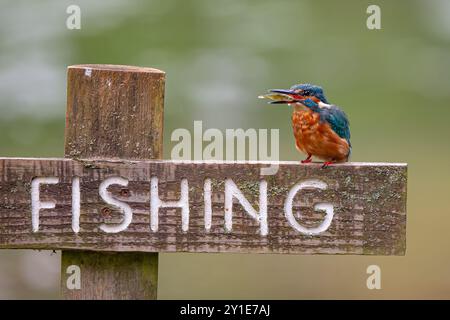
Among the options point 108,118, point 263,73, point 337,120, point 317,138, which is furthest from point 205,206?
point 263,73

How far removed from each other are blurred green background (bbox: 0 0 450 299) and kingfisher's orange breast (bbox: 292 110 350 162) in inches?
107

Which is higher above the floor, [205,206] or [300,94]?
[300,94]

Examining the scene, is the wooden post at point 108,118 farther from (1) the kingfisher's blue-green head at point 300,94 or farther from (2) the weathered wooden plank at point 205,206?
(1) the kingfisher's blue-green head at point 300,94

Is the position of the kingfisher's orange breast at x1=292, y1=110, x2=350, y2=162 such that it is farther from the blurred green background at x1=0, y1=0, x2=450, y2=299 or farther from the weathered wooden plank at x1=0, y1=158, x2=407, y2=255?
the blurred green background at x1=0, y1=0, x2=450, y2=299

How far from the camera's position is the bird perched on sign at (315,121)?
9.44 ft

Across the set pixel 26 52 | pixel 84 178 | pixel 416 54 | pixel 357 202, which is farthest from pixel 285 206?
pixel 416 54

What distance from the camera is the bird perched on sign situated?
2.88 metres

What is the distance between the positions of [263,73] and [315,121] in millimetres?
4360

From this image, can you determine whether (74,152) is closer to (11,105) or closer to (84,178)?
(84,178)

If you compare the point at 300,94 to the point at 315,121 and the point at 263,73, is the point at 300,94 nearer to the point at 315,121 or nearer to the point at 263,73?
the point at 315,121

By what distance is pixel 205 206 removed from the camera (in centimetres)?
244

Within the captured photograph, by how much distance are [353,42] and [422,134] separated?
3.56 ft

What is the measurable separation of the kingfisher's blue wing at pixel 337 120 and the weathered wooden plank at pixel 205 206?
496mm

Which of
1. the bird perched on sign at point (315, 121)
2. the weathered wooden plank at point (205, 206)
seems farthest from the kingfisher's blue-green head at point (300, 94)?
the weathered wooden plank at point (205, 206)
